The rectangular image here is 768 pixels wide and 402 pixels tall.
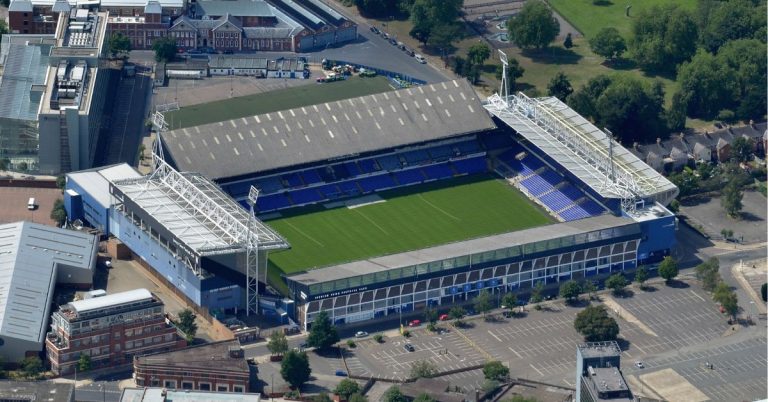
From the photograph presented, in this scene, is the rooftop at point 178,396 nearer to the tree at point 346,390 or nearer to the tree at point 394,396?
the tree at point 346,390

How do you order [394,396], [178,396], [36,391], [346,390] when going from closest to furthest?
[36,391] < [178,396] < [394,396] < [346,390]

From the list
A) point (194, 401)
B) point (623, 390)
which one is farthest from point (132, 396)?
point (623, 390)

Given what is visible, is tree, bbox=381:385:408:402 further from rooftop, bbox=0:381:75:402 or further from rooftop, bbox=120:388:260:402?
rooftop, bbox=0:381:75:402

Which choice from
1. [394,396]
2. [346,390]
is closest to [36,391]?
[346,390]

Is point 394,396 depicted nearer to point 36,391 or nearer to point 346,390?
point 346,390

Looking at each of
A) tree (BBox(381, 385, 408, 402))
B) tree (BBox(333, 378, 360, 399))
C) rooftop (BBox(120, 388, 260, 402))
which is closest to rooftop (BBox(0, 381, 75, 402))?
rooftop (BBox(120, 388, 260, 402))

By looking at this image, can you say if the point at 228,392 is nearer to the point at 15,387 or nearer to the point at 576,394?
the point at 15,387

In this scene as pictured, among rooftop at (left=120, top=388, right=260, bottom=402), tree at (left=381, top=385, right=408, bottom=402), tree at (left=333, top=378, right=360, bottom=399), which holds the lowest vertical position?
tree at (left=333, top=378, right=360, bottom=399)
